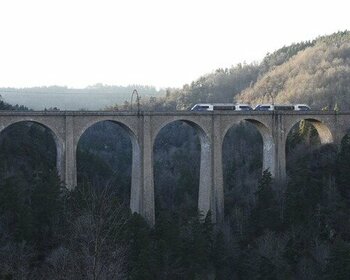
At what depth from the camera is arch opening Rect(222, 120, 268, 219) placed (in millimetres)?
48969

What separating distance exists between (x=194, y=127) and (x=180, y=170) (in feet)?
83.8

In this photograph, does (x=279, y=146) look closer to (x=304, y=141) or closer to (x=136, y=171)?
(x=304, y=141)

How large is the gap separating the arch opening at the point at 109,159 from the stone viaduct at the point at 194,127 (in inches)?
36.3

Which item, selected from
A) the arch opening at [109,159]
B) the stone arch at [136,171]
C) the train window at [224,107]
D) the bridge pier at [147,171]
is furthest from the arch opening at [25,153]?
the train window at [224,107]

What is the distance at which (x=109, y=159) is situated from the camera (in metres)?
87.1

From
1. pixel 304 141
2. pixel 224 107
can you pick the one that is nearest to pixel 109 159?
pixel 304 141

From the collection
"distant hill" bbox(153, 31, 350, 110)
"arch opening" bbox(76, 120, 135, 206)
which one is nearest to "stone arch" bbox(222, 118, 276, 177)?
"arch opening" bbox(76, 120, 135, 206)

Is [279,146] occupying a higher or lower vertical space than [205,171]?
higher

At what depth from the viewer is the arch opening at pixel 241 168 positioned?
49.0m

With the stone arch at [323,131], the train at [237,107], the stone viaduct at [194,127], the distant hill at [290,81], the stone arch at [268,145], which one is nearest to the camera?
the stone viaduct at [194,127]

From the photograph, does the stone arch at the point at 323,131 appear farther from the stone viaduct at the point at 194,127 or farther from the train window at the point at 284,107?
the train window at the point at 284,107

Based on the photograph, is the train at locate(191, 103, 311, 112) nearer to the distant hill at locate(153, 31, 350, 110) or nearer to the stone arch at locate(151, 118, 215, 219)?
the stone arch at locate(151, 118, 215, 219)

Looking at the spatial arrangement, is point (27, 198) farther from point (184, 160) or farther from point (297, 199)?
point (184, 160)

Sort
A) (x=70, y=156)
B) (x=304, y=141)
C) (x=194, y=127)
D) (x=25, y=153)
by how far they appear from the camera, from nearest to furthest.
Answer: (x=70, y=156) → (x=194, y=127) → (x=25, y=153) → (x=304, y=141)
